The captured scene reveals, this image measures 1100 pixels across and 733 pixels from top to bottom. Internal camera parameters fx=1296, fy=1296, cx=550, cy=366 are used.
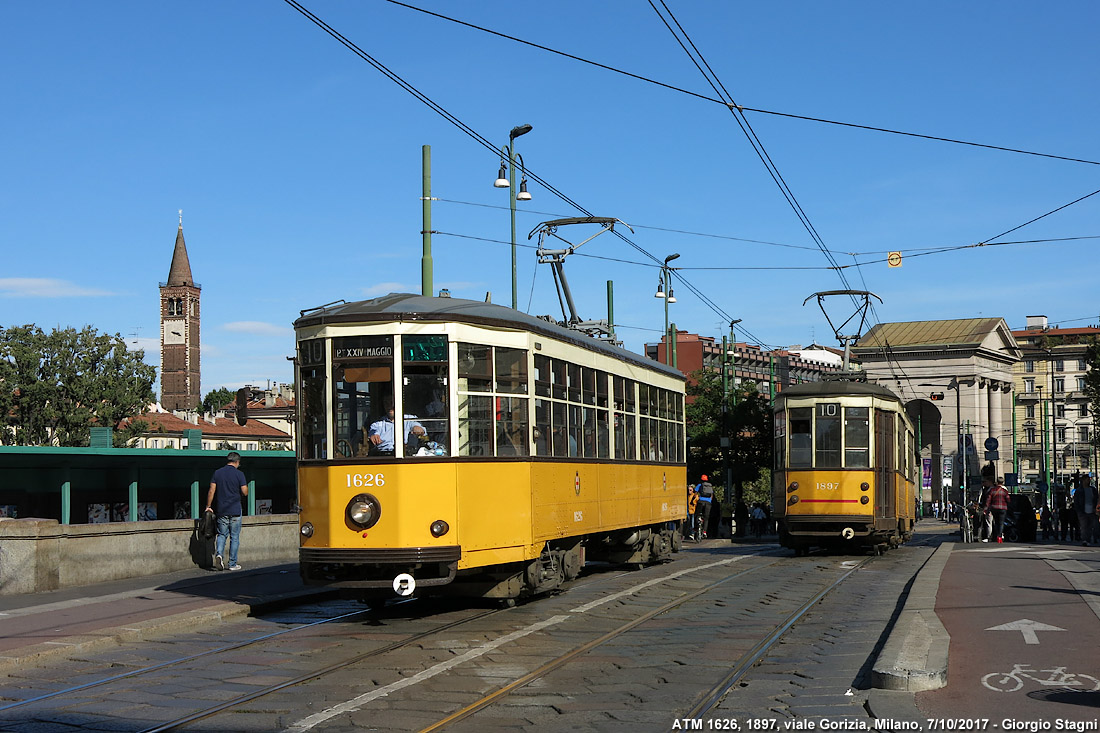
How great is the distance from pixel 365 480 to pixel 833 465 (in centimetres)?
1110

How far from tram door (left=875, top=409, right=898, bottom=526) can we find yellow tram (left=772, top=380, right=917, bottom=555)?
0.02 m

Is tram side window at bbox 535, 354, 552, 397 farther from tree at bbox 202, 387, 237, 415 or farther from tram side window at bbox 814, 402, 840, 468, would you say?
tree at bbox 202, 387, 237, 415

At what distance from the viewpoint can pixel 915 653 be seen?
879 centimetres

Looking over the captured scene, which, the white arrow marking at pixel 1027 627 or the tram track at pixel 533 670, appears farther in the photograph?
the white arrow marking at pixel 1027 627

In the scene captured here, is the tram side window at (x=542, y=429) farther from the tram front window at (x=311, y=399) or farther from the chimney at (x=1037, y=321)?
the chimney at (x=1037, y=321)

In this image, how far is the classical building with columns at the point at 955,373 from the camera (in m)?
89.2

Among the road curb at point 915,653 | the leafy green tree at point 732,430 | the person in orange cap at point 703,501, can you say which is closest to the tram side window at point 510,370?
the road curb at point 915,653

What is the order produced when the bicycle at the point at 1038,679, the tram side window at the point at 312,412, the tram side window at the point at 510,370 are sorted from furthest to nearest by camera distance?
the tram side window at the point at 510,370 → the tram side window at the point at 312,412 → the bicycle at the point at 1038,679

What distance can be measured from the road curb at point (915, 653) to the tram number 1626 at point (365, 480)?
4.58 m

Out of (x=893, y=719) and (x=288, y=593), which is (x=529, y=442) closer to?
(x=288, y=593)

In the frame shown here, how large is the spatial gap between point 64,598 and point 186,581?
6.50 feet

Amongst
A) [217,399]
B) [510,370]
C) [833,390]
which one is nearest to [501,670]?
[510,370]

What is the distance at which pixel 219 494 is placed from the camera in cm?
1666

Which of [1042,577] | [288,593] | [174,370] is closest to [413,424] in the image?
[288,593]
